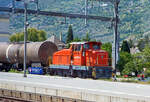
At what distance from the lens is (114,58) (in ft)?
144

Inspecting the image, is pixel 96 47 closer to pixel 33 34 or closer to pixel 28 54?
pixel 28 54

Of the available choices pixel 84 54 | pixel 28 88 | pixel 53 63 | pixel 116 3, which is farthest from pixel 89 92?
pixel 116 3

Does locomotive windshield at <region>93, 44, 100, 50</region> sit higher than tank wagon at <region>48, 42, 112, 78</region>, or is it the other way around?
locomotive windshield at <region>93, 44, 100, 50</region>

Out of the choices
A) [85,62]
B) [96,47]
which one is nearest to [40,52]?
[85,62]

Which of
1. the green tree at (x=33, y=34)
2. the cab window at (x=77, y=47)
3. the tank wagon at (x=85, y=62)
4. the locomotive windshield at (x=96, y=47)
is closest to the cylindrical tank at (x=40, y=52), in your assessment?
the tank wagon at (x=85, y=62)

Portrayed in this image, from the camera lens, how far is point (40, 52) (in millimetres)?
41531

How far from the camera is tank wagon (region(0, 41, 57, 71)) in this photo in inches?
1647

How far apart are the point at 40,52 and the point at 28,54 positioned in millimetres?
2255

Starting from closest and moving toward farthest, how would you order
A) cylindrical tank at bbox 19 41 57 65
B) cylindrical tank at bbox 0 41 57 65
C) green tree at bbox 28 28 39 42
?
cylindrical tank at bbox 19 41 57 65 < cylindrical tank at bbox 0 41 57 65 < green tree at bbox 28 28 39 42

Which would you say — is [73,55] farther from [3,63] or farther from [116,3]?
[3,63]

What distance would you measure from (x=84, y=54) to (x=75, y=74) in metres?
2.37

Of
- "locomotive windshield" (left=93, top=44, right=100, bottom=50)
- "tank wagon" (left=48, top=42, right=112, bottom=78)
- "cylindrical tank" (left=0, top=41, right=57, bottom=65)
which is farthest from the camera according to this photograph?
"cylindrical tank" (left=0, top=41, right=57, bottom=65)

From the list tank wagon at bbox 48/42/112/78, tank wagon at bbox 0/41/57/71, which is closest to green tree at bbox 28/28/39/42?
tank wagon at bbox 0/41/57/71

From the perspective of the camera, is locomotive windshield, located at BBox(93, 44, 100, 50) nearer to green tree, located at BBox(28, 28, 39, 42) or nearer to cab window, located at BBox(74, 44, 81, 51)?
cab window, located at BBox(74, 44, 81, 51)
